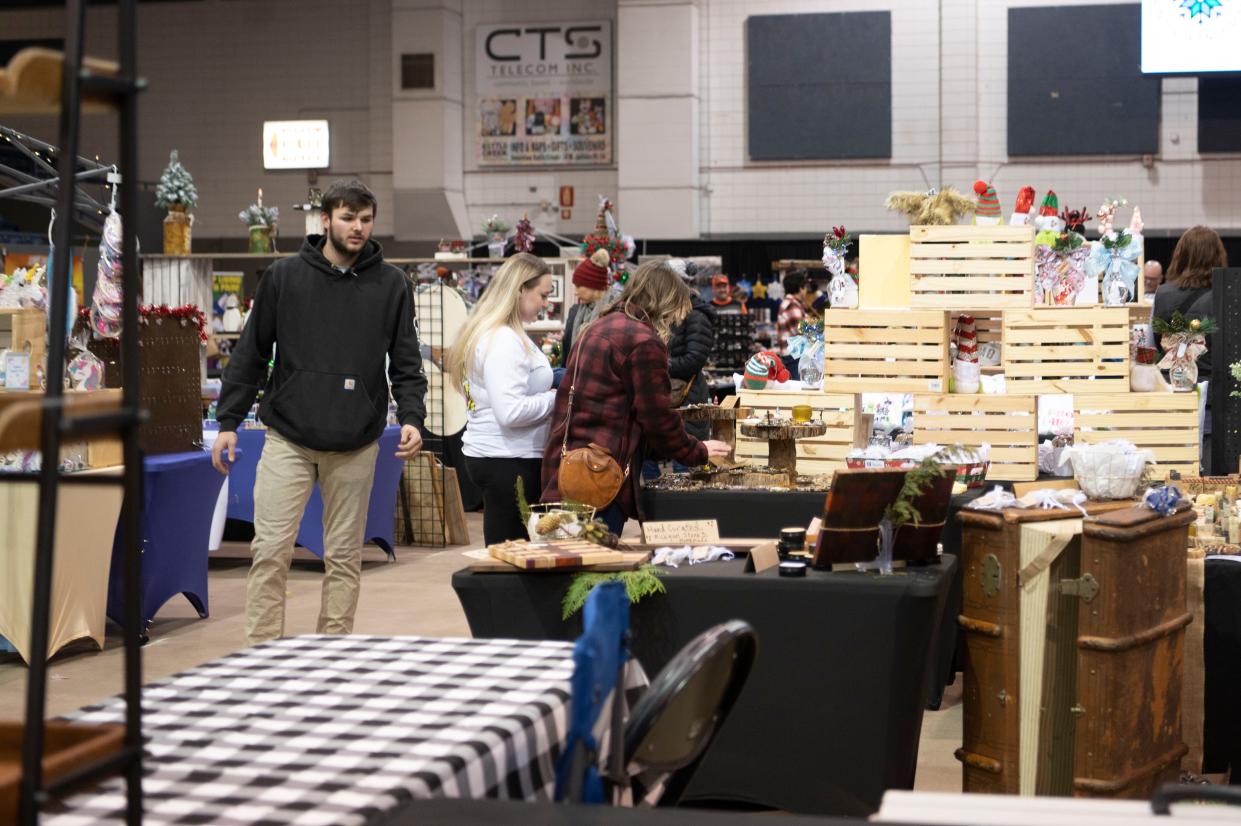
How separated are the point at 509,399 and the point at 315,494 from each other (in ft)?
10.5

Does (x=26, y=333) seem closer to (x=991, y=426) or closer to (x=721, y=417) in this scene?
(x=721, y=417)

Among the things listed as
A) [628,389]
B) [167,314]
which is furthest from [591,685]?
[167,314]

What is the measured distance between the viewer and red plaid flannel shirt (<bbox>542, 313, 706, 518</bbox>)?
440cm

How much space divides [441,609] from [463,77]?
1003 cm

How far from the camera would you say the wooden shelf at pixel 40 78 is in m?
1.43

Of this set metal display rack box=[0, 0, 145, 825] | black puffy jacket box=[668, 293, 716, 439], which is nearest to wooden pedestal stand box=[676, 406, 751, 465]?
black puffy jacket box=[668, 293, 716, 439]

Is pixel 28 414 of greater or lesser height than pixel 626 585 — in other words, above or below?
above

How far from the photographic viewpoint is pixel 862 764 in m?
3.36

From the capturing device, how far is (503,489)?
189 inches

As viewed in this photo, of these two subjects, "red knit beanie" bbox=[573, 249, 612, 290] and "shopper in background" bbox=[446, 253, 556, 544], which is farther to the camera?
"red knit beanie" bbox=[573, 249, 612, 290]

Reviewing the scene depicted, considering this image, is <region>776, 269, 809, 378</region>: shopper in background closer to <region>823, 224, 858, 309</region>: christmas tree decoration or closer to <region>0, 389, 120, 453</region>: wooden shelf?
<region>823, 224, 858, 309</region>: christmas tree decoration

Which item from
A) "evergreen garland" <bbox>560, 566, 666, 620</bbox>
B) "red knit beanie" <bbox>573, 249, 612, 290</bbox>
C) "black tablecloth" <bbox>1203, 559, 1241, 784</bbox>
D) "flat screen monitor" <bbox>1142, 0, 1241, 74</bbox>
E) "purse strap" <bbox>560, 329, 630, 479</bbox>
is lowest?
"black tablecloth" <bbox>1203, 559, 1241, 784</bbox>

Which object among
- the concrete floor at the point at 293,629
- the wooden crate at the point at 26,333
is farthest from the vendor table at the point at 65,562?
the wooden crate at the point at 26,333

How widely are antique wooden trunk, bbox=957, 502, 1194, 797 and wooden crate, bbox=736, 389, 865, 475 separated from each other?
6.82 feet
